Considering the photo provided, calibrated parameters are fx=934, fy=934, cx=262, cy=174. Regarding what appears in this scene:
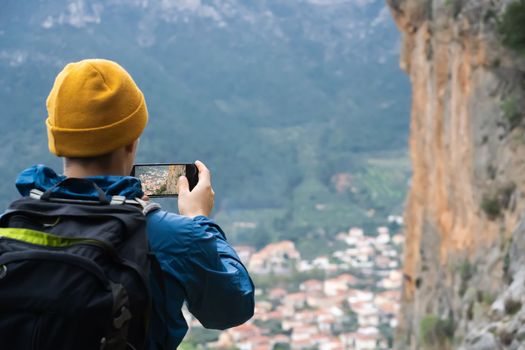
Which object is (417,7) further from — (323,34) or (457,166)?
(323,34)

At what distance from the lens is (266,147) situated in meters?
55.7

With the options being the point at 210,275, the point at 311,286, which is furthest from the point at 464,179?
the point at 311,286

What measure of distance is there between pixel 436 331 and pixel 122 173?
38.7 ft

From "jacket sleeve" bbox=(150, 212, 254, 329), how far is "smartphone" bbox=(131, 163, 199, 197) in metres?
0.17

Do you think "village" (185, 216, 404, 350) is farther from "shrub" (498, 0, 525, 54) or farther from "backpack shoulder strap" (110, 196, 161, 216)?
"backpack shoulder strap" (110, 196, 161, 216)

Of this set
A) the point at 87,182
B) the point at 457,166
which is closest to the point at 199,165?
the point at 87,182

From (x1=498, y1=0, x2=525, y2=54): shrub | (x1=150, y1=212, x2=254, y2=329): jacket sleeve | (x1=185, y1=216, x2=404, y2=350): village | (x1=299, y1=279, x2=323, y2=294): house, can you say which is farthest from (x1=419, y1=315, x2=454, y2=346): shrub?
(x1=299, y1=279, x2=323, y2=294): house

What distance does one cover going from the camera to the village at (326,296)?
123 feet

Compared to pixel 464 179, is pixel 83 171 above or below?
above

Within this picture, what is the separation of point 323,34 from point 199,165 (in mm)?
64779

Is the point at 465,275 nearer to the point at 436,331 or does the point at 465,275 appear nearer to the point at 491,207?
the point at 436,331

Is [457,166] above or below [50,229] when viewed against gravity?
below

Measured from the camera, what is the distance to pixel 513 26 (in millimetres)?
10188

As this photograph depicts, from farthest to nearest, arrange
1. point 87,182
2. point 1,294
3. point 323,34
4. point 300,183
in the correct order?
point 323,34, point 300,183, point 87,182, point 1,294
